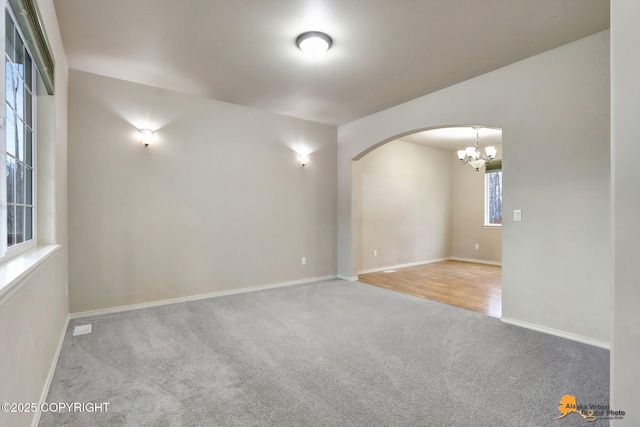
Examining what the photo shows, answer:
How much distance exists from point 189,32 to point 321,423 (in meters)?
3.23

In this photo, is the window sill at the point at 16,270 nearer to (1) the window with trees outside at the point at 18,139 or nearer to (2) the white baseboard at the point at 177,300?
(1) the window with trees outside at the point at 18,139

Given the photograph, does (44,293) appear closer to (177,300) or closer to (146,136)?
(177,300)

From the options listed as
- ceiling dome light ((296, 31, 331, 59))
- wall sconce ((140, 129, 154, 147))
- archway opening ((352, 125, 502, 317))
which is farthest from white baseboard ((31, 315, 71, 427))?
archway opening ((352, 125, 502, 317))

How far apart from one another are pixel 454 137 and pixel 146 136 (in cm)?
578

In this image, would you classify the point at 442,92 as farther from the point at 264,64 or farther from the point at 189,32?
the point at 189,32

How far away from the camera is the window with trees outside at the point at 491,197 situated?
762 centimetres

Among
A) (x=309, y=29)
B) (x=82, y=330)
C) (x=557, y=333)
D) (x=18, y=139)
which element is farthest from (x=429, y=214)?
(x=18, y=139)

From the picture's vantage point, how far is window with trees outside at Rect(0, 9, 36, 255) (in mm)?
1853

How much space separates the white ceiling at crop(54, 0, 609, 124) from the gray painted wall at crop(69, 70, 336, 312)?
479mm

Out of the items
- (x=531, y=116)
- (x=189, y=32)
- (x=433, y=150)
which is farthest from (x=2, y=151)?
(x=433, y=150)

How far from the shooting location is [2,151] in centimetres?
148

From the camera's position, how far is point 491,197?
7.70 m

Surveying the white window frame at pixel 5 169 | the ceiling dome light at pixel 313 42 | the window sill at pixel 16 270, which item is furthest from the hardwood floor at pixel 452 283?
the white window frame at pixel 5 169

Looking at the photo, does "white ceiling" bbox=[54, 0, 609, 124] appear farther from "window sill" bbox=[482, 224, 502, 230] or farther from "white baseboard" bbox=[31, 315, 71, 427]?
"window sill" bbox=[482, 224, 502, 230]
